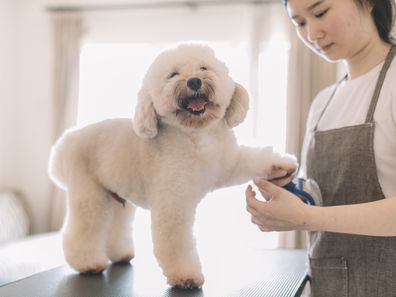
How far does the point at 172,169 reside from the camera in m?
1.01

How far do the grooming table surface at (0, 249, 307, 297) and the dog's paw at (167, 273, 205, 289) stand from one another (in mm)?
12

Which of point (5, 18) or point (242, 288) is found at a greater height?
point (5, 18)

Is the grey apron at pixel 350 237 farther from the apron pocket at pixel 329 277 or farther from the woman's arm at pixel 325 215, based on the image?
the woman's arm at pixel 325 215

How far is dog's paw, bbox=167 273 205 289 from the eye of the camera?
103cm

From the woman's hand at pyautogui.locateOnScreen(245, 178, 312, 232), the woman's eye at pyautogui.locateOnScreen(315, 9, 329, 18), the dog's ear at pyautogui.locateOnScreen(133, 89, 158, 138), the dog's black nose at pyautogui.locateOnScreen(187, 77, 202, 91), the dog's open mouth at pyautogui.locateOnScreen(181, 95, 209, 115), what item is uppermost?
the woman's eye at pyautogui.locateOnScreen(315, 9, 329, 18)

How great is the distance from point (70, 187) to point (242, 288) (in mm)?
475

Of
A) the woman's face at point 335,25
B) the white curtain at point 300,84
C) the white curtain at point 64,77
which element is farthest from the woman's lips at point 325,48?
the white curtain at point 64,77

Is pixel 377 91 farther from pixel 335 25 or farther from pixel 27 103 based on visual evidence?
pixel 27 103

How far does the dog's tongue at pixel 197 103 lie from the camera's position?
94cm

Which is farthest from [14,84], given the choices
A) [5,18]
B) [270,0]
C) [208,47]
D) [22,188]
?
[208,47]

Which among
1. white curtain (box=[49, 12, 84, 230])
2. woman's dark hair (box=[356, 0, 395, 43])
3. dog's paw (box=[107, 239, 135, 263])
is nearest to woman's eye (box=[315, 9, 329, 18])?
woman's dark hair (box=[356, 0, 395, 43])

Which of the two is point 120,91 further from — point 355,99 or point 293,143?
point 355,99

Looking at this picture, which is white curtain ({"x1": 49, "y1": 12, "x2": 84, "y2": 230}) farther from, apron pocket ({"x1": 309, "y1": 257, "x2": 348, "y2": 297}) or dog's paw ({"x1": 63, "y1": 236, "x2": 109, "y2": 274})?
apron pocket ({"x1": 309, "y1": 257, "x2": 348, "y2": 297})

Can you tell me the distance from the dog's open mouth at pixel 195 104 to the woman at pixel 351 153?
0.64ft
